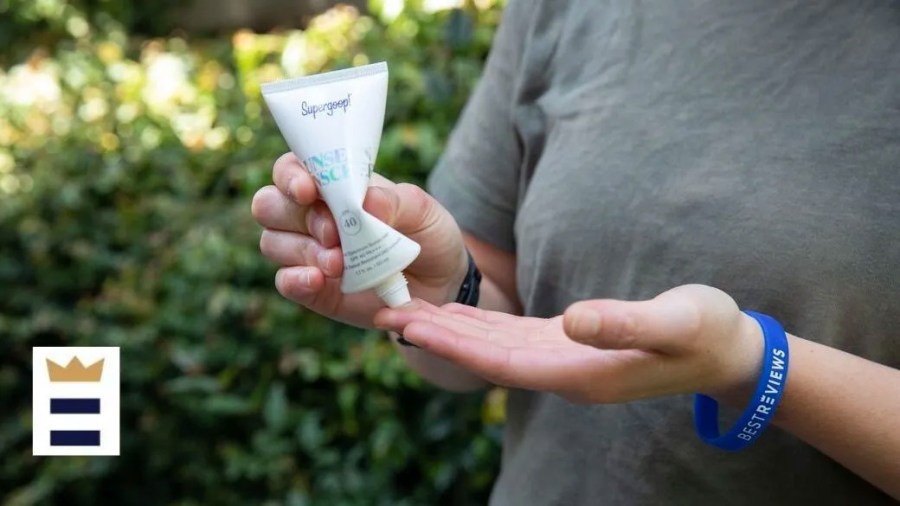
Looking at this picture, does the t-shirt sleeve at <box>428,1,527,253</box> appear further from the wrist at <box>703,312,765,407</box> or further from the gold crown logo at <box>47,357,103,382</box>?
the gold crown logo at <box>47,357,103,382</box>

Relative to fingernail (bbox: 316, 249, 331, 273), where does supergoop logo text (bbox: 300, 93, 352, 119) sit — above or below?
above

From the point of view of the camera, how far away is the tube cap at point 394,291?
0.75 meters

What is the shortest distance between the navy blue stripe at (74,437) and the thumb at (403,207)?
59cm

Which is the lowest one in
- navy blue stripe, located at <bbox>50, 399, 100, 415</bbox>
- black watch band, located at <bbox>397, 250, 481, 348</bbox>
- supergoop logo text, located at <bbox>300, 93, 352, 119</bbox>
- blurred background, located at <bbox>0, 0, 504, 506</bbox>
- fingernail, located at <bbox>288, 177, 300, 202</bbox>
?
blurred background, located at <bbox>0, 0, 504, 506</bbox>

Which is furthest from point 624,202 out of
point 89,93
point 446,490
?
point 89,93

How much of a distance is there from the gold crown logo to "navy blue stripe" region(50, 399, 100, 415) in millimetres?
30

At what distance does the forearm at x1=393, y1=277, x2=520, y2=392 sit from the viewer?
37.6 inches

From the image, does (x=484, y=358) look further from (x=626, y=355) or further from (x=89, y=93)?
(x=89, y=93)

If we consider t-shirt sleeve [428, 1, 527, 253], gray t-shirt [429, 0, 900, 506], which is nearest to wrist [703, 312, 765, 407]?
gray t-shirt [429, 0, 900, 506]

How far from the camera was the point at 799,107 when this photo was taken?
2.49 feet

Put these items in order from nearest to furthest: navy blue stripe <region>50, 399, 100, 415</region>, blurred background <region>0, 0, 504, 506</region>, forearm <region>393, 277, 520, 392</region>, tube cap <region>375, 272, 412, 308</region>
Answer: tube cap <region>375, 272, 412, 308</region> < forearm <region>393, 277, 520, 392</region> < navy blue stripe <region>50, 399, 100, 415</region> < blurred background <region>0, 0, 504, 506</region>

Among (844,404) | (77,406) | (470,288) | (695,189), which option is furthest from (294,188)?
(77,406)

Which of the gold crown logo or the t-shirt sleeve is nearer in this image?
Result: the t-shirt sleeve

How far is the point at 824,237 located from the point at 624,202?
17 centimetres
